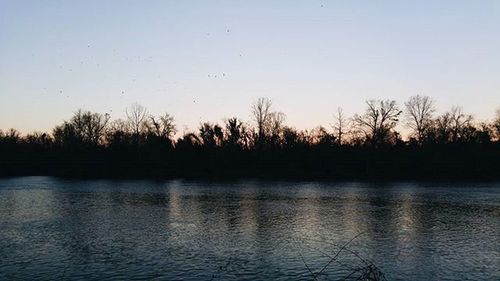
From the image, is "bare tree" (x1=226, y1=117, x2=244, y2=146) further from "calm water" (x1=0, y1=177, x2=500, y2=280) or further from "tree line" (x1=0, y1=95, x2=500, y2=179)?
"calm water" (x1=0, y1=177, x2=500, y2=280)

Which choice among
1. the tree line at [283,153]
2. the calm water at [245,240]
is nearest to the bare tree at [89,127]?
the tree line at [283,153]

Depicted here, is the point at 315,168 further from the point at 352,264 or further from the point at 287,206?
the point at 352,264

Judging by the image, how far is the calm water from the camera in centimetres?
1602

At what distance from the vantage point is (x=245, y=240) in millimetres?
21812

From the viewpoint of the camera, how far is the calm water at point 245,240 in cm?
1602

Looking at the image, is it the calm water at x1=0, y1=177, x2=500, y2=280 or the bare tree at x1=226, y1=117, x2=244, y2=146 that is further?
the bare tree at x1=226, y1=117, x2=244, y2=146

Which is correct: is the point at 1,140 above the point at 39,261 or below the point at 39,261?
above

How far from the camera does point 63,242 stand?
21.2 m

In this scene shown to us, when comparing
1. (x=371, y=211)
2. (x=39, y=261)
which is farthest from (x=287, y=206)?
(x=39, y=261)

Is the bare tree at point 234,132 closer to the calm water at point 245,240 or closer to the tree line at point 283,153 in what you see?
the tree line at point 283,153

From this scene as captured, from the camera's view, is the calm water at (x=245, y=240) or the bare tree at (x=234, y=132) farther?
the bare tree at (x=234, y=132)

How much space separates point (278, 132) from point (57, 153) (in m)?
50.8

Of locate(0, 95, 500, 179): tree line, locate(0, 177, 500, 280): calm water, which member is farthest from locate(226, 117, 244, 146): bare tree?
locate(0, 177, 500, 280): calm water

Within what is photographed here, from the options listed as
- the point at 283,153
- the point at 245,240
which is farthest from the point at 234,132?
the point at 245,240
